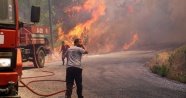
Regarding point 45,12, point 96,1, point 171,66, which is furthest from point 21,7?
point 171,66

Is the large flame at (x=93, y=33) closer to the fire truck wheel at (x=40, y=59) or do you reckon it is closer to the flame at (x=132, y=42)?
the flame at (x=132, y=42)

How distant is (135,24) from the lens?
114 ft

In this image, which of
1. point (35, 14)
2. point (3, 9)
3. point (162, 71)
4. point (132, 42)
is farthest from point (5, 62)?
point (132, 42)

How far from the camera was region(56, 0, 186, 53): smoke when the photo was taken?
103ft

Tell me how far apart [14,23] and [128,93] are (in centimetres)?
437

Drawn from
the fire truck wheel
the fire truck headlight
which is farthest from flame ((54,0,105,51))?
the fire truck headlight

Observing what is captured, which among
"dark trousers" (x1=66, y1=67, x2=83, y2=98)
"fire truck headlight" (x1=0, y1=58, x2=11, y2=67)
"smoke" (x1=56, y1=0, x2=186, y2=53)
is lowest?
"dark trousers" (x1=66, y1=67, x2=83, y2=98)

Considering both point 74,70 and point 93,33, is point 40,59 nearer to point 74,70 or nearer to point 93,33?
point 74,70

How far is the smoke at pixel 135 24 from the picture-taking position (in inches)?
1233

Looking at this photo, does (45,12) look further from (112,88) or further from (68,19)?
(112,88)

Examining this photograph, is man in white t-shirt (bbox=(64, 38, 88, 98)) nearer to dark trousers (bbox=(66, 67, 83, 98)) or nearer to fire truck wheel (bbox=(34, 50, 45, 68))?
dark trousers (bbox=(66, 67, 83, 98))

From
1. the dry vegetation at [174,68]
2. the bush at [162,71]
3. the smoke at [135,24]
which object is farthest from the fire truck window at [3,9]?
the smoke at [135,24]

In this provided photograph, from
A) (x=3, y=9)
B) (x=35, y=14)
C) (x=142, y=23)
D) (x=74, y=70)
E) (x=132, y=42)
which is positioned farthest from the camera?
(x=142, y=23)

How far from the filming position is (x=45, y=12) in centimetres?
3941
